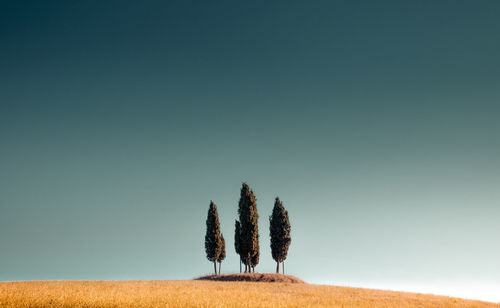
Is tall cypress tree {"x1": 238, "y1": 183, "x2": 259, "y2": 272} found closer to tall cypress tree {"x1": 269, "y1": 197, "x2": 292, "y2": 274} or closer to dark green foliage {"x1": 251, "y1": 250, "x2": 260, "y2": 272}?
dark green foliage {"x1": 251, "y1": 250, "x2": 260, "y2": 272}

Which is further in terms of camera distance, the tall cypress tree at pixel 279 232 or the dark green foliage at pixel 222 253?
the dark green foliage at pixel 222 253

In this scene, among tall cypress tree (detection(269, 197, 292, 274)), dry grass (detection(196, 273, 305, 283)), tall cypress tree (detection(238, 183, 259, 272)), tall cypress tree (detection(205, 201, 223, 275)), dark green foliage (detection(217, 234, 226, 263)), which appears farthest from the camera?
dark green foliage (detection(217, 234, 226, 263))

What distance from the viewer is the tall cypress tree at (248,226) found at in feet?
173

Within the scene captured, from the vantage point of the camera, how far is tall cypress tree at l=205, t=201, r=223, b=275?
57109 millimetres

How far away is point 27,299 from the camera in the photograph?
498 inches

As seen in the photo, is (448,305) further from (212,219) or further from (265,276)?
(212,219)

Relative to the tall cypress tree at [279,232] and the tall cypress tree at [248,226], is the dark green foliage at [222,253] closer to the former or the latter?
the tall cypress tree at [248,226]

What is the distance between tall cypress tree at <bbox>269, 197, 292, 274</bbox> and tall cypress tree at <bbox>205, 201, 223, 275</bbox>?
9360 mm

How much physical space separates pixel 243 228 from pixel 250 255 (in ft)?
14.5

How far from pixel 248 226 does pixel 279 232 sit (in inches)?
246

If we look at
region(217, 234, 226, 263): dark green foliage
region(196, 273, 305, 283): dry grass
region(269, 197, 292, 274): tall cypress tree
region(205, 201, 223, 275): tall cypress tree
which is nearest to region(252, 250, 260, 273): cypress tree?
region(269, 197, 292, 274): tall cypress tree

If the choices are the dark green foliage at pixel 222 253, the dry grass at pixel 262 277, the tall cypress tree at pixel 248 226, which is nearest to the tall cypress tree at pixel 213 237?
the dark green foliage at pixel 222 253

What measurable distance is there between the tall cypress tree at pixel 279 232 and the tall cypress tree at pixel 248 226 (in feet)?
13.8

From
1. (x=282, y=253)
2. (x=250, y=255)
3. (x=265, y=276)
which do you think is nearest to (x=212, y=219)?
(x=250, y=255)
